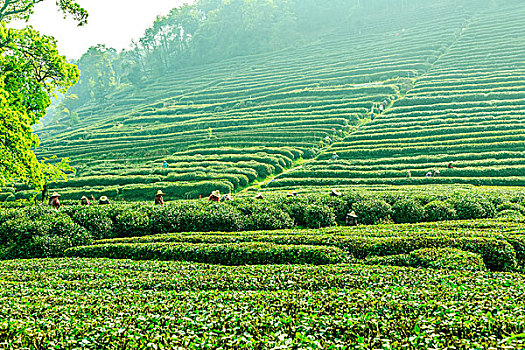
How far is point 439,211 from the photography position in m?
23.0

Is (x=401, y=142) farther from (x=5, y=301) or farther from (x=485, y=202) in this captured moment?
(x=5, y=301)

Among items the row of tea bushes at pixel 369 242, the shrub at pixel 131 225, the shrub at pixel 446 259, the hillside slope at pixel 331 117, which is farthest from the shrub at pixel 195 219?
the hillside slope at pixel 331 117

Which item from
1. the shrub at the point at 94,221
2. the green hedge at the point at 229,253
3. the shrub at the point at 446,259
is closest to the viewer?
the shrub at the point at 446,259

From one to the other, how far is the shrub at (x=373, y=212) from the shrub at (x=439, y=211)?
2303 millimetres

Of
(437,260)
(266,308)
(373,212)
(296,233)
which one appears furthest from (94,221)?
(437,260)

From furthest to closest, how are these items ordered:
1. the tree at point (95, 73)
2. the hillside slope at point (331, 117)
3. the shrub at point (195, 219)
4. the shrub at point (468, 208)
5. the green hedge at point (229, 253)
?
the tree at point (95, 73), the hillside slope at point (331, 117), the shrub at point (195, 219), the shrub at point (468, 208), the green hedge at point (229, 253)

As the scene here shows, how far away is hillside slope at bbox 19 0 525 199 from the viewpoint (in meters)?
41.5

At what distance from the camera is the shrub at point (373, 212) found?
23406 millimetres

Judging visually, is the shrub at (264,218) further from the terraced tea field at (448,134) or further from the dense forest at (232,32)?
the dense forest at (232,32)

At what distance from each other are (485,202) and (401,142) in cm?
2476

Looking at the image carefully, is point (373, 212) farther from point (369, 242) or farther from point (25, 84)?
point (25, 84)

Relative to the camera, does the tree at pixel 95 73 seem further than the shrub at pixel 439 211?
Yes

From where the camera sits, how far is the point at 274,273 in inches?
537

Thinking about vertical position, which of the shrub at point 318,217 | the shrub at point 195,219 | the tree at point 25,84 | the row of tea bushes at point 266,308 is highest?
the tree at point 25,84
